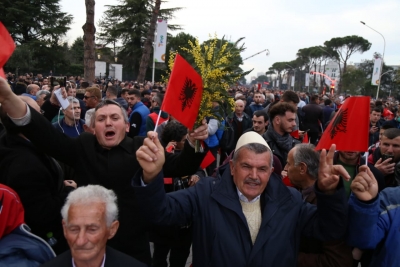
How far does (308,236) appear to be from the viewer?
2.24 metres

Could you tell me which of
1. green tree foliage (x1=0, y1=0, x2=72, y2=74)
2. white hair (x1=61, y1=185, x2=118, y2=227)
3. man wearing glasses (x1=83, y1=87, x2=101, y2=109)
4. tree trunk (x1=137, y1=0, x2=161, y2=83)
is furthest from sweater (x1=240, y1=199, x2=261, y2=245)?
green tree foliage (x1=0, y1=0, x2=72, y2=74)

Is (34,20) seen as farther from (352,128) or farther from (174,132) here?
(352,128)

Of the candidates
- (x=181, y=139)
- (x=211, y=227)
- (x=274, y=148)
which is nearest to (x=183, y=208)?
(x=211, y=227)

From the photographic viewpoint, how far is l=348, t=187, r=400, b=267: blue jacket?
1.99m

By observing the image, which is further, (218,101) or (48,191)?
(218,101)

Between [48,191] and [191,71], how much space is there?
4.19ft

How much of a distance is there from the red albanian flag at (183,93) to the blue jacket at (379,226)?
115 centimetres

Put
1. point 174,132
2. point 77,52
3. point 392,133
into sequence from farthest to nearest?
point 77,52, point 392,133, point 174,132

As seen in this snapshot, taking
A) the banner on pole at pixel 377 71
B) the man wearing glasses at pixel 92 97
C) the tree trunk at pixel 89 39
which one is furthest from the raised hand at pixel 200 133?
the banner on pole at pixel 377 71

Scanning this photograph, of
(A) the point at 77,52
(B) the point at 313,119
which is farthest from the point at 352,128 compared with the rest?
(A) the point at 77,52

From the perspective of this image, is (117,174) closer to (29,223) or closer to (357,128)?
(29,223)

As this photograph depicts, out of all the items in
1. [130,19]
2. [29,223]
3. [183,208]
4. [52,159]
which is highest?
[130,19]

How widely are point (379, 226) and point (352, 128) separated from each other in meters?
0.62

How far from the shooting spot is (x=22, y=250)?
1.94 m
